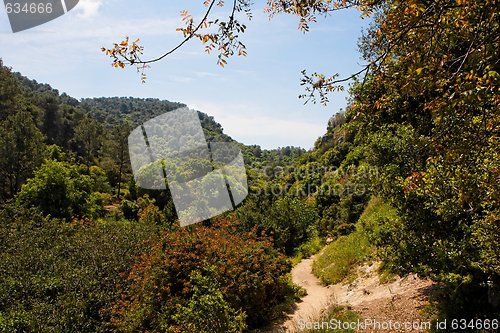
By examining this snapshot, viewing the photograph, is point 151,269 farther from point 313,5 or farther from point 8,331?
point 313,5

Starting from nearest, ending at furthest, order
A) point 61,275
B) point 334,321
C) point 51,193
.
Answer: point 334,321
point 61,275
point 51,193

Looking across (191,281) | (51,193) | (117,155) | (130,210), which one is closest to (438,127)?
(191,281)

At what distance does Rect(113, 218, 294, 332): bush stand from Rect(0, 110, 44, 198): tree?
22.5 metres

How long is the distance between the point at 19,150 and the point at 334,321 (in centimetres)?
2877

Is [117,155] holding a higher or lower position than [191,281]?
higher

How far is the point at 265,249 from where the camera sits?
39.4 feet

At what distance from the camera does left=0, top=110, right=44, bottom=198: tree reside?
88.0 feet

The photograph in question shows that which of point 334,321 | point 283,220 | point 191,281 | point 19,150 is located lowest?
point 334,321

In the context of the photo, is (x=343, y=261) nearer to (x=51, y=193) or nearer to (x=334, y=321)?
(x=334, y=321)

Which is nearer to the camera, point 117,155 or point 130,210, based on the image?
point 130,210

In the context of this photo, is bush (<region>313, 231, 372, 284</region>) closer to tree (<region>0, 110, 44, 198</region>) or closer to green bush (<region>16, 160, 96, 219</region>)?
green bush (<region>16, 160, 96, 219</region>)

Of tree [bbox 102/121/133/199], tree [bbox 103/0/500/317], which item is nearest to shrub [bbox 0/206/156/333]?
tree [bbox 103/0/500/317]

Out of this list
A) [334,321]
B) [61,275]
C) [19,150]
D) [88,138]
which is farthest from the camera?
[88,138]

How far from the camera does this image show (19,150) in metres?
27.4
